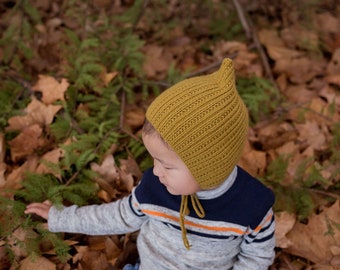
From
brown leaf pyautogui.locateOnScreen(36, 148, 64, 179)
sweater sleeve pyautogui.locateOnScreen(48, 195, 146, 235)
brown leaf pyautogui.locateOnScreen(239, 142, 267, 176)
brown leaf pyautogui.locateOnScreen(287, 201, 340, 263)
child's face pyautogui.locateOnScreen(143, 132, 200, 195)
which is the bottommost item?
brown leaf pyautogui.locateOnScreen(287, 201, 340, 263)

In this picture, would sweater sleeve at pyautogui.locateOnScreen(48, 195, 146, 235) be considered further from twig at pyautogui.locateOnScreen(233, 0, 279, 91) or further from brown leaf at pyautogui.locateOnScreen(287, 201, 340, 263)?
twig at pyautogui.locateOnScreen(233, 0, 279, 91)

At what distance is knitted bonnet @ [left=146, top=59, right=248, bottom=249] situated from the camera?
1566mm

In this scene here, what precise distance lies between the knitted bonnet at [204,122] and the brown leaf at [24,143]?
148 centimetres

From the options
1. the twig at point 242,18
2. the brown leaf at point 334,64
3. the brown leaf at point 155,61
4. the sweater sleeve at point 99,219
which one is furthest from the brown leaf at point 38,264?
the brown leaf at point 334,64

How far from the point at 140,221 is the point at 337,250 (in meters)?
1.36

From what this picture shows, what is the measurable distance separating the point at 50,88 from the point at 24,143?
603mm

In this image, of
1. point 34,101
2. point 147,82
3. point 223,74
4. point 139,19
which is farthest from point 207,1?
point 223,74

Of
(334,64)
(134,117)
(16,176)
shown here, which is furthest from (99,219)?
(334,64)

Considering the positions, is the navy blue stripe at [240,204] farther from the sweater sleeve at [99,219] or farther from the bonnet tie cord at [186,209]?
the sweater sleeve at [99,219]

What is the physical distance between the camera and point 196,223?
76.6 inches

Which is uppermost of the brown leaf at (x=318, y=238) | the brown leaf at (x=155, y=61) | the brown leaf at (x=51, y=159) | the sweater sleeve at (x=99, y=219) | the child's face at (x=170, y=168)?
the child's face at (x=170, y=168)

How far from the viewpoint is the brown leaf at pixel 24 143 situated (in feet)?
9.21

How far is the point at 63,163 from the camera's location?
2678 millimetres

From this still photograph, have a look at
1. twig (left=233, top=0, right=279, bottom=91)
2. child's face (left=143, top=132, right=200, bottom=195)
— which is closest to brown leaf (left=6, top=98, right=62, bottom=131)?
child's face (left=143, top=132, right=200, bottom=195)
